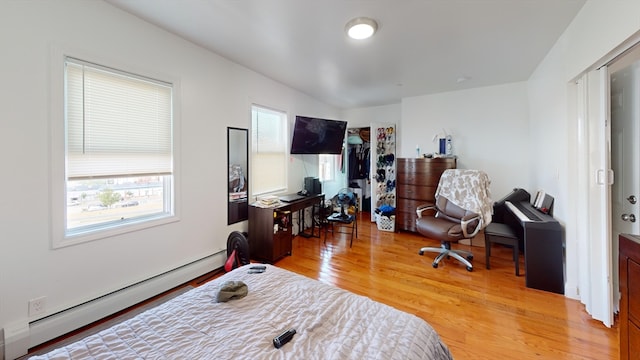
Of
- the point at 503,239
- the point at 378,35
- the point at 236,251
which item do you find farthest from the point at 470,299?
the point at 378,35

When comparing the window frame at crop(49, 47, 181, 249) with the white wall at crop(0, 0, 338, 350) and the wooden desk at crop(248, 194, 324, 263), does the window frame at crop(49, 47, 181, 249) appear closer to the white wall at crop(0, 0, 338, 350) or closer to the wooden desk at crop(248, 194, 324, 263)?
the white wall at crop(0, 0, 338, 350)

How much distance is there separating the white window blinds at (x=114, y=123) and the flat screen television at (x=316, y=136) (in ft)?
6.41

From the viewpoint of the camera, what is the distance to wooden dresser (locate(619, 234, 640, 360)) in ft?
3.50

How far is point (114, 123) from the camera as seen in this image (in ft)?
6.92

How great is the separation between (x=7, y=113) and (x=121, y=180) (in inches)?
31.6

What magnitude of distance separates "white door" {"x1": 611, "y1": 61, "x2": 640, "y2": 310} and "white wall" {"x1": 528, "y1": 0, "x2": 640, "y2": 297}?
237mm

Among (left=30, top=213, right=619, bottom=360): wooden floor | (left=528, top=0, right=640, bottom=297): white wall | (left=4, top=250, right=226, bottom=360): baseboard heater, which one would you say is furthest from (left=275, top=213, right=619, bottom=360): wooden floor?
(left=4, top=250, right=226, bottom=360): baseboard heater

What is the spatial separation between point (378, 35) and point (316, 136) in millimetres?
2107

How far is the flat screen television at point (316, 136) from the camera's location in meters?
4.08

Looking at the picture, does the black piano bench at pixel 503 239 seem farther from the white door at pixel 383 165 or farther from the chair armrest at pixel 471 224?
the white door at pixel 383 165

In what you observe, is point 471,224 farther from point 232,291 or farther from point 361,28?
point 232,291

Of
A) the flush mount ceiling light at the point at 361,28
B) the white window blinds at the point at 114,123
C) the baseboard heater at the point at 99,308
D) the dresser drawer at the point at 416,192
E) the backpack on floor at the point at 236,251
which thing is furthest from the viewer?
the dresser drawer at the point at 416,192

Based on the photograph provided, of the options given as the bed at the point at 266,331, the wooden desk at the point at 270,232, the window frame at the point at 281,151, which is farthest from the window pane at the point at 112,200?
the bed at the point at 266,331

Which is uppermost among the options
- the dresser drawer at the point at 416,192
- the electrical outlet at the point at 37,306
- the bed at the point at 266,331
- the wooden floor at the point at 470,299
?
the dresser drawer at the point at 416,192
